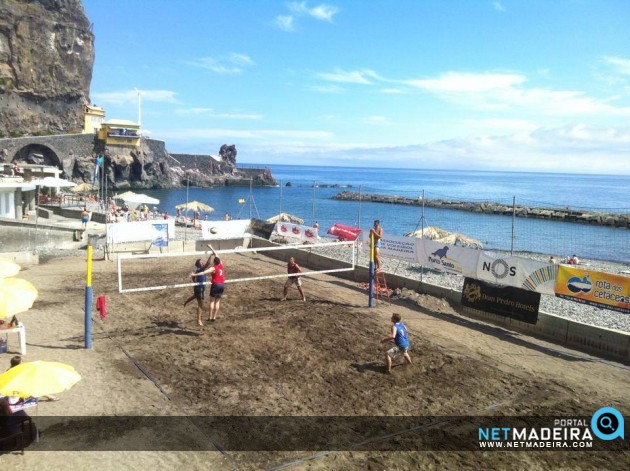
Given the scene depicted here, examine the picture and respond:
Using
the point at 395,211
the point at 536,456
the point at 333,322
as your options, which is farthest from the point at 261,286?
the point at 395,211

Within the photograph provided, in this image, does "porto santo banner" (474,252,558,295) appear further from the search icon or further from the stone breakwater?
the stone breakwater

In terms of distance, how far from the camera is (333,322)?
42.7ft

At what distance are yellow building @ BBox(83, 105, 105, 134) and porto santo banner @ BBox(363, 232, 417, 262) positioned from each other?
9400 centimetres

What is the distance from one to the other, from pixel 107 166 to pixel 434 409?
89537mm

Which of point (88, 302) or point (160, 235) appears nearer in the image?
point (88, 302)

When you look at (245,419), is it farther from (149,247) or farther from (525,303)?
(149,247)

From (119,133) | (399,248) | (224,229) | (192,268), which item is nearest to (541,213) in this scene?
(224,229)

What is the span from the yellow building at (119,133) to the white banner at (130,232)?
72.1 metres

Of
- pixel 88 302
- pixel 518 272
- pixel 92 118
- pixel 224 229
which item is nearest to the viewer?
pixel 88 302

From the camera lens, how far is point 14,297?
9.16m

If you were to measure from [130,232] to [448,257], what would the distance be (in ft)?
49.6

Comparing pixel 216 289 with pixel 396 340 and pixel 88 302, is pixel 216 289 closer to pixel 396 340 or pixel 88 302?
pixel 88 302

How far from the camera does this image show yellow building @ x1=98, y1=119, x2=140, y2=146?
86988mm

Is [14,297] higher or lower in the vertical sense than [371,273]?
higher
